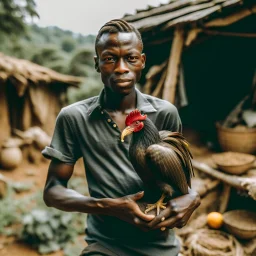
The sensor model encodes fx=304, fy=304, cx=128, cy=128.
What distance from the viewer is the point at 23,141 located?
1005 centimetres

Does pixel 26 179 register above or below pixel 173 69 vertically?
below

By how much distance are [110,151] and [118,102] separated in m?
0.33

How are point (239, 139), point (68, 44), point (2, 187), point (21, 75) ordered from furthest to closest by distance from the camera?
point (68, 44), point (21, 75), point (2, 187), point (239, 139)

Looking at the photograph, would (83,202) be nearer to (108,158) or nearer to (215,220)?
(108,158)

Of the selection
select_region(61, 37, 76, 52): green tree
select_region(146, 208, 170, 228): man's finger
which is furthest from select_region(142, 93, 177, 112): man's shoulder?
select_region(61, 37, 76, 52): green tree

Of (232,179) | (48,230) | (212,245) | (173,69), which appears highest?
(173,69)

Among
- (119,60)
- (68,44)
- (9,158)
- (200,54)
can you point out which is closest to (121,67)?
(119,60)

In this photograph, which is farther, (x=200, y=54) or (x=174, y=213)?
(x=200, y=54)

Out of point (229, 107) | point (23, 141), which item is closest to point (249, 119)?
point (229, 107)

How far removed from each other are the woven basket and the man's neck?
4.10 meters

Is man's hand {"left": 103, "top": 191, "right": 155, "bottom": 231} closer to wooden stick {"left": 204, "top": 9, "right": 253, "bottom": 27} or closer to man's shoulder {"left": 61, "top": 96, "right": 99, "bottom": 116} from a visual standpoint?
man's shoulder {"left": 61, "top": 96, "right": 99, "bottom": 116}

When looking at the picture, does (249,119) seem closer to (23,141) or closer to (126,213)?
(126,213)

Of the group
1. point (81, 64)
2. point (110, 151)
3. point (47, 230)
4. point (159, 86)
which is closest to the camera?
point (110, 151)

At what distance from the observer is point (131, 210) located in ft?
5.37
